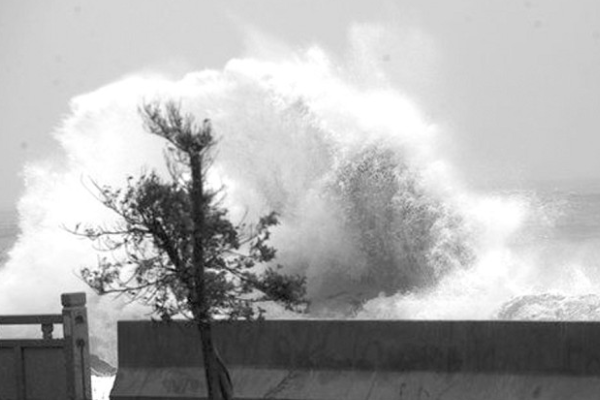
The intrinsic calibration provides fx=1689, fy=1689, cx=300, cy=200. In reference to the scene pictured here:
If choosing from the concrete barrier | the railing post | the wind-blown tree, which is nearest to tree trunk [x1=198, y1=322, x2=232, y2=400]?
the wind-blown tree

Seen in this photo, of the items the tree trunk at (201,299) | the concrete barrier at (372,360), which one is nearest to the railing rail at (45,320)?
the concrete barrier at (372,360)

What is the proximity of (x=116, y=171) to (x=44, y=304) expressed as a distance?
3706mm

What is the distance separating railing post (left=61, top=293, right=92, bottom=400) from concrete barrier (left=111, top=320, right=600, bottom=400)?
36 centimetres

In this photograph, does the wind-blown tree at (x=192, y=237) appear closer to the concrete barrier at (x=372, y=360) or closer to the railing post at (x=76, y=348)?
the concrete barrier at (x=372, y=360)

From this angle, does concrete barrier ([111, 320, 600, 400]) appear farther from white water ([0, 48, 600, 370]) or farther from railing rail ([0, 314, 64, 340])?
white water ([0, 48, 600, 370])

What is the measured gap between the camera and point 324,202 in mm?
35219

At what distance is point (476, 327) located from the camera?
10328mm

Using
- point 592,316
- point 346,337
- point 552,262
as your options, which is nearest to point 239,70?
point 552,262

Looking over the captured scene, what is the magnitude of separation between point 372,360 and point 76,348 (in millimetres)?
2495

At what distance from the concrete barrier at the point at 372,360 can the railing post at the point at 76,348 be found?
0.36 metres

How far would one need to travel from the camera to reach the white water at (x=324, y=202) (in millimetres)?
33438

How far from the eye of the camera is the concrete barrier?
1001 centimetres

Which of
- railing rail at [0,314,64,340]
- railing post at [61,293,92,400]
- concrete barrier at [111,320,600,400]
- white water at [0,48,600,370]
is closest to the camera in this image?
concrete barrier at [111,320,600,400]

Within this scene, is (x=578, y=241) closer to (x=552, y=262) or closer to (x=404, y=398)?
(x=552, y=262)
